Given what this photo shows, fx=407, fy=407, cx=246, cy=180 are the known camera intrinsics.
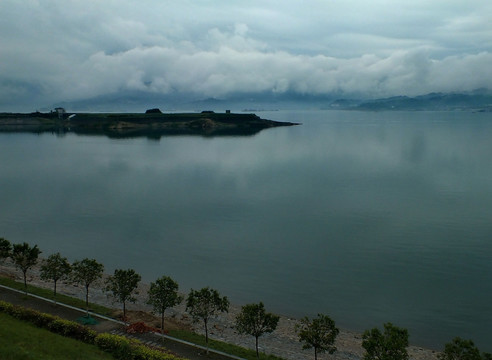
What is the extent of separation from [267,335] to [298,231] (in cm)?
1483

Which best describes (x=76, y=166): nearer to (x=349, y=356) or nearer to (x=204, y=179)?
(x=204, y=179)

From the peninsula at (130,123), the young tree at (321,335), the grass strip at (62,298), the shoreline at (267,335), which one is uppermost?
the peninsula at (130,123)

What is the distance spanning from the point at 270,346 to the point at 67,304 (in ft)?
31.7

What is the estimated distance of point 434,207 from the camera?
128 ft

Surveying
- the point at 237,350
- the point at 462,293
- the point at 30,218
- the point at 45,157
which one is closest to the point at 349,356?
the point at 237,350

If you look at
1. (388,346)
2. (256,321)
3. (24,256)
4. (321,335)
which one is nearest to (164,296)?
(256,321)

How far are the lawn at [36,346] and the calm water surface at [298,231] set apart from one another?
34.0 feet

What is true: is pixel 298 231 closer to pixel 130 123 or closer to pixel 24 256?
pixel 24 256

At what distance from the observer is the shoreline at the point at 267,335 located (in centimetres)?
1696

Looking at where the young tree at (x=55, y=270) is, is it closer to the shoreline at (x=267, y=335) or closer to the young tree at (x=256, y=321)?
the shoreline at (x=267, y=335)

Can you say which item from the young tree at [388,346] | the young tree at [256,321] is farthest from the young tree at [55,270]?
the young tree at [388,346]

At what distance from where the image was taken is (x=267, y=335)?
1866 centimetres

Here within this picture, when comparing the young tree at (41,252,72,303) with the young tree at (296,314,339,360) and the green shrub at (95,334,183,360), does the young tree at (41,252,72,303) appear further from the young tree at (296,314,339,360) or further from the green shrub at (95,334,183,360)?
the young tree at (296,314,339,360)

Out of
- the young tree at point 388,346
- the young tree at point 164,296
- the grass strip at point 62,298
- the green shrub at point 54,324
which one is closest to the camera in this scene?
the young tree at point 388,346
